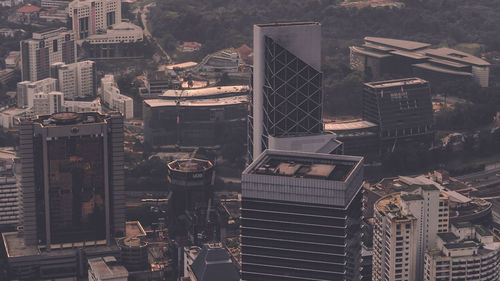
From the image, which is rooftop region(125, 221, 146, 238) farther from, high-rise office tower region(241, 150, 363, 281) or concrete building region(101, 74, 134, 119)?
high-rise office tower region(241, 150, 363, 281)

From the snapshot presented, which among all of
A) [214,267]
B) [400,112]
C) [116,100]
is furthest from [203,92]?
[214,267]

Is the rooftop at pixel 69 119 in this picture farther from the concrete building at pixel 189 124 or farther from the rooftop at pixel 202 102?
the rooftop at pixel 202 102

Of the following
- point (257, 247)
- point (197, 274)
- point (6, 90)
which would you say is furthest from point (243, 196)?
point (6, 90)

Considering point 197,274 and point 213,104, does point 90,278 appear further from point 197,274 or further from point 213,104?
point 213,104

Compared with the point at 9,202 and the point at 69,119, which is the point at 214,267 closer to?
the point at 69,119

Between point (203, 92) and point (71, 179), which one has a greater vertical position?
point (203, 92)
